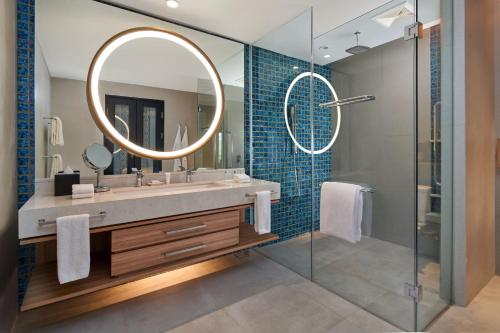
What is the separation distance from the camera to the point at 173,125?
2.47 meters

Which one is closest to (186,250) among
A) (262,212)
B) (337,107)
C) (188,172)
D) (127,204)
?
(127,204)

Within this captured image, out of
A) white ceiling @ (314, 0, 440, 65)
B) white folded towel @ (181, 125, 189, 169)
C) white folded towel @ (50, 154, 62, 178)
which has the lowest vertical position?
white folded towel @ (50, 154, 62, 178)

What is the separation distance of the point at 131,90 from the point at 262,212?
64.2 inches

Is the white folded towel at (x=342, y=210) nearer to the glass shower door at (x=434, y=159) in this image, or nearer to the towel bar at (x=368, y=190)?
the towel bar at (x=368, y=190)

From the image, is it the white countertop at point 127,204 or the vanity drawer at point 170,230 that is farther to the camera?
the vanity drawer at point 170,230

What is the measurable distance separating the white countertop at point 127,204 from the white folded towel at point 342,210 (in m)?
0.62

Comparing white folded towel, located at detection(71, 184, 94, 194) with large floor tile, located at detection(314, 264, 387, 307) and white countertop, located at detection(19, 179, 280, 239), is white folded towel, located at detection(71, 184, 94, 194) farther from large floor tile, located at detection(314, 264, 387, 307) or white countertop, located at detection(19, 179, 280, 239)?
large floor tile, located at detection(314, 264, 387, 307)

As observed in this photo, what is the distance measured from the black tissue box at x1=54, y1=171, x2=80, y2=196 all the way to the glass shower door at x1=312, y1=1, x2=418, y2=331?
2.04m

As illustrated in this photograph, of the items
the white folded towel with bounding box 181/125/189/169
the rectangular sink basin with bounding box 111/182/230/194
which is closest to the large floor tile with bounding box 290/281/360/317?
the rectangular sink basin with bounding box 111/182/230/194

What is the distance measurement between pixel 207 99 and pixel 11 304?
2.22 meters

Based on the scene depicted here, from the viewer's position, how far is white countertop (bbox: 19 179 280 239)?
142cm

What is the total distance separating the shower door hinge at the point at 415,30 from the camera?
65.5 inches

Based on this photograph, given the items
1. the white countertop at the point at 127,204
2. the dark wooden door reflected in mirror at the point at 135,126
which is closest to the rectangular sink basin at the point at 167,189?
the white countertop at the point at 127,204

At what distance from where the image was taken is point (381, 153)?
1.94 m
